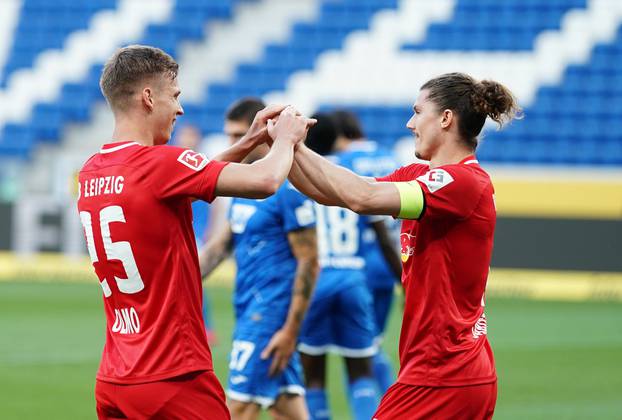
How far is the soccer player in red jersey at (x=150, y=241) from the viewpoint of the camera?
4012mm

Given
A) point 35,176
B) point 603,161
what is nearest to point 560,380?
point 603,161

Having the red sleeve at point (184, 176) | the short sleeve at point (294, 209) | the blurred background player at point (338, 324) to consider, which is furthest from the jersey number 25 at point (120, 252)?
the blurred background player at point (338, 324)

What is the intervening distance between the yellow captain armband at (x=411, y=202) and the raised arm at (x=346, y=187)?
1 cm

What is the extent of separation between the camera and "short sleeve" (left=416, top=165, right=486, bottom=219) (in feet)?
13.8

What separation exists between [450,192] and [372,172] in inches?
143

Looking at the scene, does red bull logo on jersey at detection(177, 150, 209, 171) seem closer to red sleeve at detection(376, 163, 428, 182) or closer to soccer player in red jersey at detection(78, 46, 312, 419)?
soccer player in red jersey at detection(78, 46, 312, 419)

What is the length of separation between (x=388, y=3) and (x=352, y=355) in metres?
13.8

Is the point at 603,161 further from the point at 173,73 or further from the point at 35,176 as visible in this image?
the point at 173,73

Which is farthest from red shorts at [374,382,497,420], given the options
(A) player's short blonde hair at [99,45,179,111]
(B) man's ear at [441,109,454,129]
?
(A) player's short blonde hair at [99,45,179,111]

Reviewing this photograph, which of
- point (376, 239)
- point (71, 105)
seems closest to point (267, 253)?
point (376, 239)

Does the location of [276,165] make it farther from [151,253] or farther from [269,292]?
[269,292]

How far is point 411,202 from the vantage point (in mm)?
4203

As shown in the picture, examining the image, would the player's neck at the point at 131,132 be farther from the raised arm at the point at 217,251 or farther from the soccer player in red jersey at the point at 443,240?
the raised arm at the point at 217,251

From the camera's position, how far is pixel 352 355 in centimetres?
715
